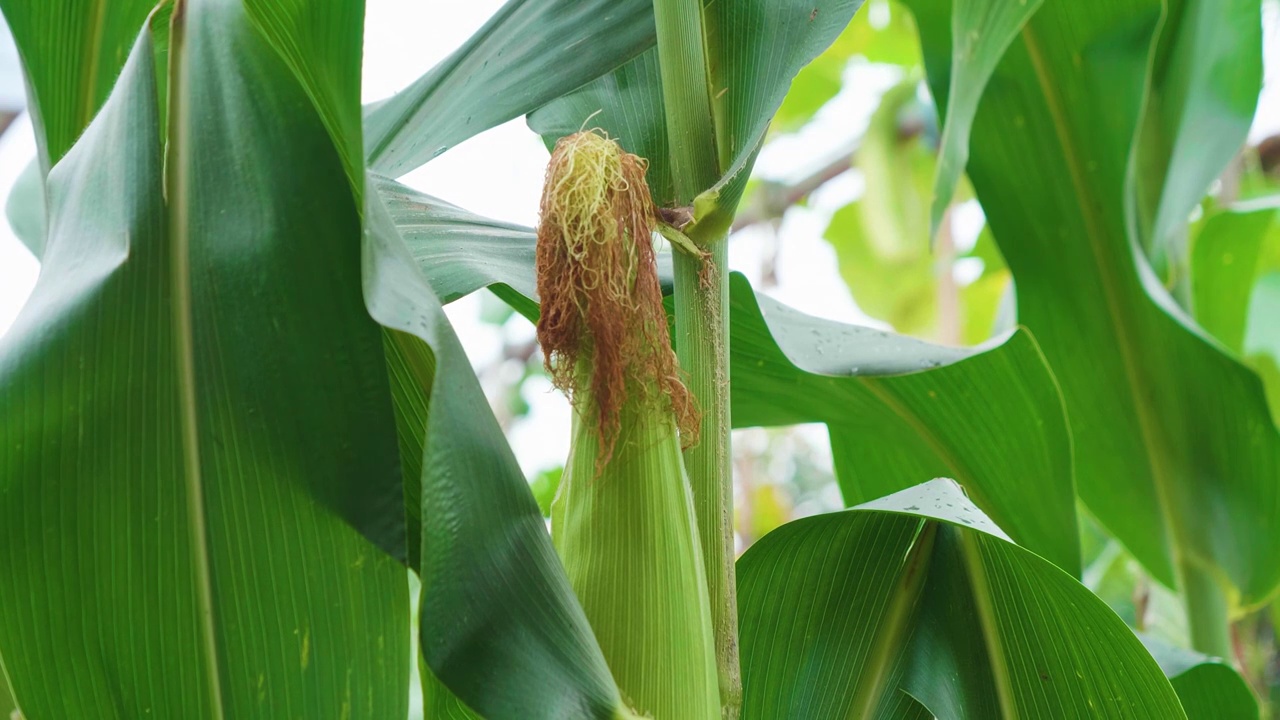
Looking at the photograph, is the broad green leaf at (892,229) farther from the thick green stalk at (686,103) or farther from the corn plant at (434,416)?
the thick green stalk at (686,103)

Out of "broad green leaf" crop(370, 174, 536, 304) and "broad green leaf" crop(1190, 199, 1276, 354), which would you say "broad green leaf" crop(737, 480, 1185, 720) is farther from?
"broad green leaf" crop(1190, 199, 1276, 354)

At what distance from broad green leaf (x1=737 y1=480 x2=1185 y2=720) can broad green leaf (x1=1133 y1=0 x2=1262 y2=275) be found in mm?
424

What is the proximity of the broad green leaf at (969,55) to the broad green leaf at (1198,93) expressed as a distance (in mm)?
239

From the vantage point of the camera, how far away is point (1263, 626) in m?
1.70

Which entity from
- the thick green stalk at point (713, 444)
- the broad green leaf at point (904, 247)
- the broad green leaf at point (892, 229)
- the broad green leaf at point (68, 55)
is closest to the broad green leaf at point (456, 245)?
the thick green stalk at point (713, 444)

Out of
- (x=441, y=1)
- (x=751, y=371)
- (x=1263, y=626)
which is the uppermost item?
(x=441, y=1)

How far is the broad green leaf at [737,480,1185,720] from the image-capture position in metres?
0.52

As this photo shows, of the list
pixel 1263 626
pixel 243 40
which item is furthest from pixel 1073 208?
pixel 1263 626

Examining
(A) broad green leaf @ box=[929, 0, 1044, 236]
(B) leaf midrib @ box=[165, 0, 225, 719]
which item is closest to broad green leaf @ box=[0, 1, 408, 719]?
(B) leaf midrib @ box=[165, 0, 225, 719]

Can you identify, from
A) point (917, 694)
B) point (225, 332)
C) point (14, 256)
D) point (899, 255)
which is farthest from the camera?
point (14, 256)

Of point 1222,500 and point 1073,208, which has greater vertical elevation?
point 1073,208

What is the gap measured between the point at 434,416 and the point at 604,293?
0.37ft

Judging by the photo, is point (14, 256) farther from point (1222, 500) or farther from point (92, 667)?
point (1222, 500)

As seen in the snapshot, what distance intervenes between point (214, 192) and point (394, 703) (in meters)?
0.22
